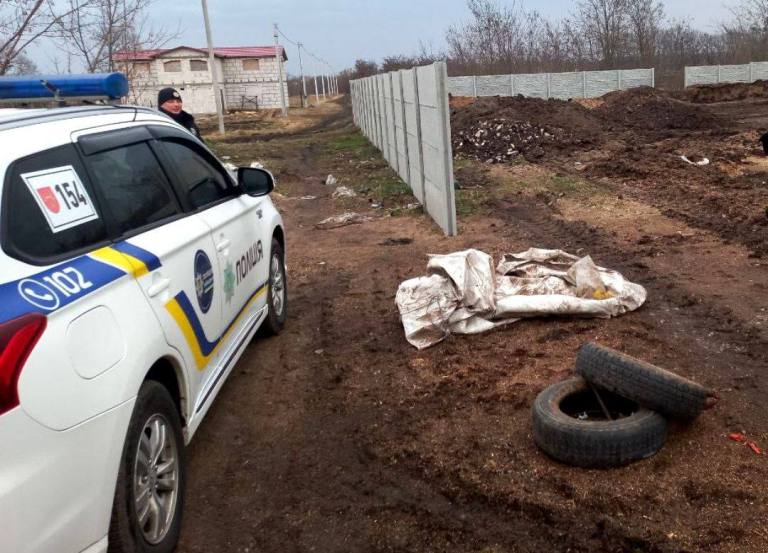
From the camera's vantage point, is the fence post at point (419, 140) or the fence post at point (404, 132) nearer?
the fence post at point (419, 140)

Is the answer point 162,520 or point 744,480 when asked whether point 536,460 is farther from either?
point 162,520

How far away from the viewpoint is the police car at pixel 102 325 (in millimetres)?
2020

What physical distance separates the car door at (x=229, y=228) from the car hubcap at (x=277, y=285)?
0.38 meters

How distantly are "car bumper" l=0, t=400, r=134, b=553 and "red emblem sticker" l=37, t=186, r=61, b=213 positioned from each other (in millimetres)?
785

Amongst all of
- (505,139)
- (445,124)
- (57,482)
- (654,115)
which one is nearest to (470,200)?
(445,124)

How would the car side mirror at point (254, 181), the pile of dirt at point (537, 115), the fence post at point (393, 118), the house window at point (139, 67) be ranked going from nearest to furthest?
the car side mirror at point (254, 181) < the fence post at point (393, 118) < the house window at point (139, 67) < the pile of dirt at point (537, 115)

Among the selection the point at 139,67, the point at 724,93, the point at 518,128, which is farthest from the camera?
the point at 724,93

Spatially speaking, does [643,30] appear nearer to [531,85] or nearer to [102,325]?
[531,85]

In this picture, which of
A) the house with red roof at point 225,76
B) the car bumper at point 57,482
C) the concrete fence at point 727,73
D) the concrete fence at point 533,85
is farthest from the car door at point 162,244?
the house with red roof at point 225,76

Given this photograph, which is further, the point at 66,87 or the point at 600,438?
the point at 66,87

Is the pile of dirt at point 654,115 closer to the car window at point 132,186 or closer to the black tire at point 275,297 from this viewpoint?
the black tire at point 275,297


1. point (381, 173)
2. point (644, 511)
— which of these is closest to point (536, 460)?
point (644, 511)

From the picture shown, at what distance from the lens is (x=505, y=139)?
1759 cm

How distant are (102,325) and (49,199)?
1.78 feet
